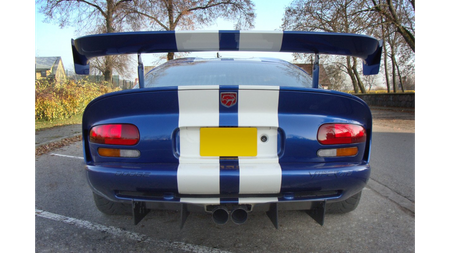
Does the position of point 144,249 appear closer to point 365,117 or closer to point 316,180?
point 316,180

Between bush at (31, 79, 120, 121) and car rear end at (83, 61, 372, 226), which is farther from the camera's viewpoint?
bush at (31, 79, 120, 121)

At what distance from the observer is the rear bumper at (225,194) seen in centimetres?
162

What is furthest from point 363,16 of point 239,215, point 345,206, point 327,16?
point 239,215

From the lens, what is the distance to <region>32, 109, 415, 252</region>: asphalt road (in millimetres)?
1922

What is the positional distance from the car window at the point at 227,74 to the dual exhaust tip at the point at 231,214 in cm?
91

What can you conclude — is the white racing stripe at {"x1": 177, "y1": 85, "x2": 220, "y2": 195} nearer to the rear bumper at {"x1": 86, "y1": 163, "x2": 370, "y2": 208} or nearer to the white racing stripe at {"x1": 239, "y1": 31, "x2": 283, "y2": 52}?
the rear bumper at {"x1": 86, "y1": 163, "x2": 370, "y2": 208}

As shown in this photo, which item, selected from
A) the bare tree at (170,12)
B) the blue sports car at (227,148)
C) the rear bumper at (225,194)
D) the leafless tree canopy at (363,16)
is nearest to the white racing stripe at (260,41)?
the blue sports car at (227,148)

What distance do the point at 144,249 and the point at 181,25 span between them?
1069 centimetres

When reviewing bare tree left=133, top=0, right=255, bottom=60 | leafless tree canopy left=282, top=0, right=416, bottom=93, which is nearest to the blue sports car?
bare tree left=133, top=0, right=255, bottom=60

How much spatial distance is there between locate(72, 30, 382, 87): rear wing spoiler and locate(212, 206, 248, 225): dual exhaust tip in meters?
1.06

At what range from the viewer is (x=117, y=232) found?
6.92 ft

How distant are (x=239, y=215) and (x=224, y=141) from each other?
17.8 inches

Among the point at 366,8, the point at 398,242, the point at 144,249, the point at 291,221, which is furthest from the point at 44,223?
the point at 366,8

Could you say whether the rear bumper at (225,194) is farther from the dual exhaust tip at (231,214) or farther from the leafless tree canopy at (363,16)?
the leafless tree canopy at (363,16)
